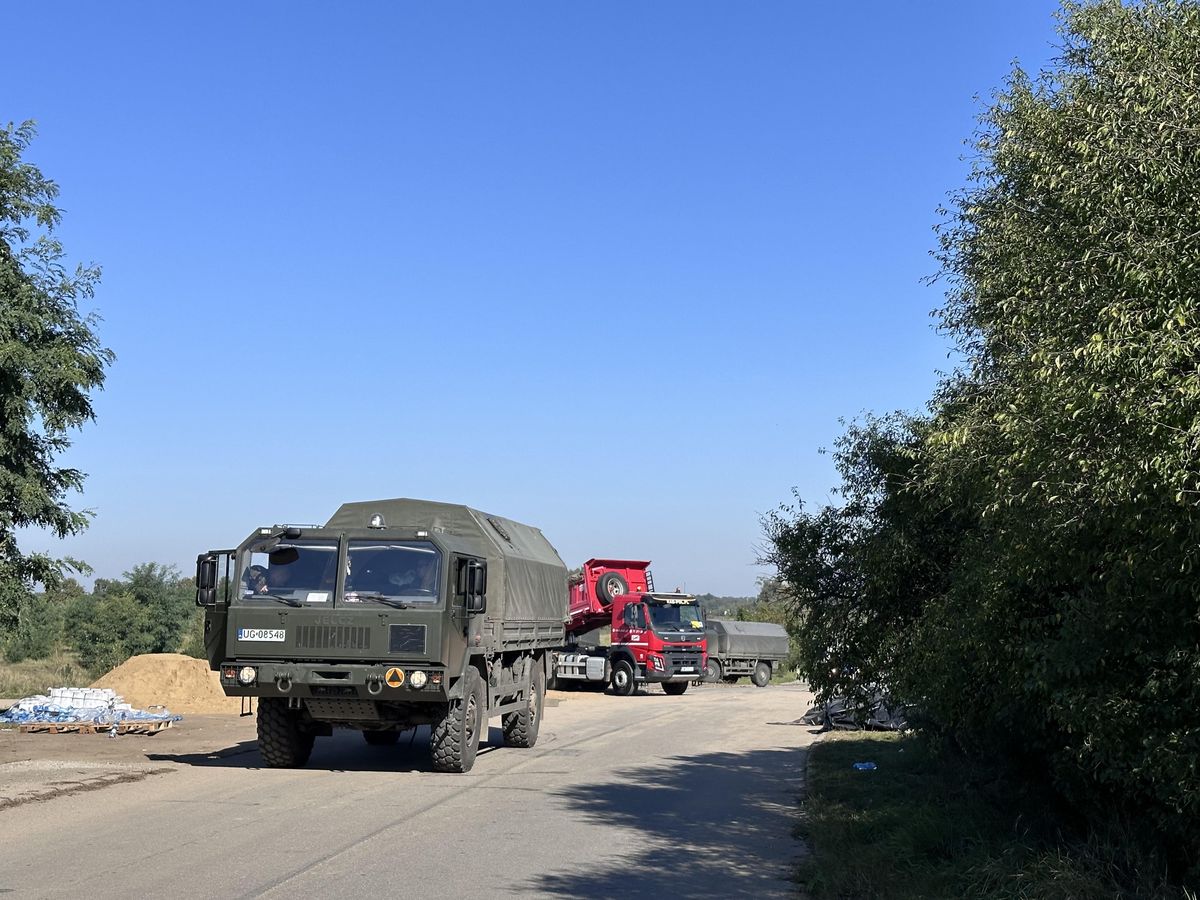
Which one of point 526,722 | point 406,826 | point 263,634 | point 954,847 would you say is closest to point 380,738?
point 526,722

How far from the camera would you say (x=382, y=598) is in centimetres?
1408

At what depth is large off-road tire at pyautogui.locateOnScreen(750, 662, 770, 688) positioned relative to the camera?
42219mm

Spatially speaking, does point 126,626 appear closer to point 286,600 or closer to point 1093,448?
point 286,600

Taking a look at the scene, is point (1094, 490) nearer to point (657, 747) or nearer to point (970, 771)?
point (970, 771)

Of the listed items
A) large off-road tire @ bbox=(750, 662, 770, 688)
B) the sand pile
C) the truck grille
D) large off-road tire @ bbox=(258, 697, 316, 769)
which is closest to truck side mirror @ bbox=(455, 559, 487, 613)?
the truck grille

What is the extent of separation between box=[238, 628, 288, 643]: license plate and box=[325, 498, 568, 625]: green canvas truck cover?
5.72 ft

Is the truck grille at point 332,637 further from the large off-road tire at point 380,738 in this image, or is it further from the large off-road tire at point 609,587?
the large off-road tire at point 609,587

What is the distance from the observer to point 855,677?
49.2 feet

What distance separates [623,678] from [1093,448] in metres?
29.3

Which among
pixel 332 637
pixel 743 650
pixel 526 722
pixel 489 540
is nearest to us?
pixel 332 637

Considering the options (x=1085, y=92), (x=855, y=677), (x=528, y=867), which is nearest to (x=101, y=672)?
(x=855, y=677)

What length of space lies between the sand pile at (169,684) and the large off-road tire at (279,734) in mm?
11461

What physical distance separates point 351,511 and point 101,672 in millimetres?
25331

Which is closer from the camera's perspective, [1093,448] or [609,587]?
[1093,448]
